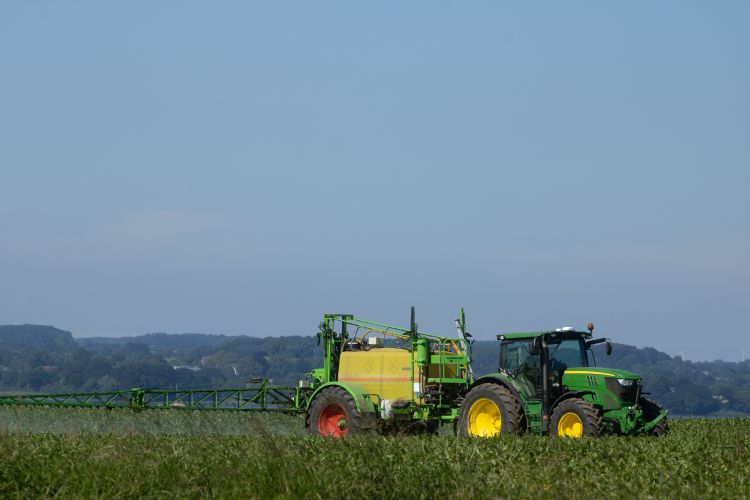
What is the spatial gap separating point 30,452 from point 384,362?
9564mm

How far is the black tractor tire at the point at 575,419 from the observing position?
1803cm

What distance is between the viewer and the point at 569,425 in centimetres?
1867

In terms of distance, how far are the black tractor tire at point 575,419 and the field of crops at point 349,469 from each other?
211 centimetres

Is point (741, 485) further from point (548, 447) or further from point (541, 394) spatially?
point (541, 394)

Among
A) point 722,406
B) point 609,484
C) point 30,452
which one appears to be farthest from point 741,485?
point 722,406

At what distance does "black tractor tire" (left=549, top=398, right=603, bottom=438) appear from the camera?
18031 mm

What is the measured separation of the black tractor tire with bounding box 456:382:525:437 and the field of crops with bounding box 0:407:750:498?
287 centimetres

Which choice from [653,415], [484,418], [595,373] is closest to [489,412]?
[484,418]

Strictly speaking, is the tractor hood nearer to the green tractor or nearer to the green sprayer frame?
the green tractor

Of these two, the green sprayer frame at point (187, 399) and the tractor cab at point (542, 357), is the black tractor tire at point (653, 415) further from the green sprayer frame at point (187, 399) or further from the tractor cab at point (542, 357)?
the green sprayer frame at point (187, 399)

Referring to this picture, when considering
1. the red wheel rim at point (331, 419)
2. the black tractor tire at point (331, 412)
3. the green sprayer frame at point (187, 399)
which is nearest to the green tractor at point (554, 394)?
the black tractor tire at point (331, 412)

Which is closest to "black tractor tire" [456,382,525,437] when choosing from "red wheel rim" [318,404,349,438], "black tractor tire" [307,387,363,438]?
"black tractor tire" [307,387,363,438]

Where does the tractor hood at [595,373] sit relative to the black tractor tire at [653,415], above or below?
above

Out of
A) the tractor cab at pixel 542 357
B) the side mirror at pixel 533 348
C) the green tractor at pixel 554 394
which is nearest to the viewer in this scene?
the green tractor at pixel 554 394
